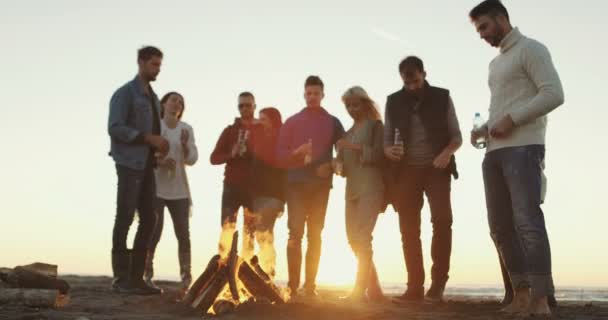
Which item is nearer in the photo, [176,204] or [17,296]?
[17,296]

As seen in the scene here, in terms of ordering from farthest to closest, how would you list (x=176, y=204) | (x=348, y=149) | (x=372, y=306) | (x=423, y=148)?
(x=176, y=204) < (x=348, y=149) < (x=423, y=148) < (x=372, y=306)

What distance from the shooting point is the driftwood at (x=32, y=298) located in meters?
5.20

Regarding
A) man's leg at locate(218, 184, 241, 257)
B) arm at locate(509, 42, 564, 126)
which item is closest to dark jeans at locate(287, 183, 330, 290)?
man's leg at locate(218, 184, 241, 257)

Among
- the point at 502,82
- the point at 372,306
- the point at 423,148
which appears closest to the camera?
the point at 502,82

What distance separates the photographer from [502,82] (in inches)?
199

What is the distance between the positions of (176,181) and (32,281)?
9.46 feet

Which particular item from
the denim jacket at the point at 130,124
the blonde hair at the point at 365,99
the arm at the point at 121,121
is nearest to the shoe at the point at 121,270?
the denim jacket at the point at 130,124

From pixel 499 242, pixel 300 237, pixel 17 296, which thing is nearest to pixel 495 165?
pixel 499 242

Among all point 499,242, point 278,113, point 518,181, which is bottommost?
point 499,242

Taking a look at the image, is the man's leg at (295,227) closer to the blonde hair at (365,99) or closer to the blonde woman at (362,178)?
the blonde woman at (362,178)

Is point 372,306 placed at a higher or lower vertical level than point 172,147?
lower

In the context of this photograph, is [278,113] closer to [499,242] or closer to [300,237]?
[300,237]

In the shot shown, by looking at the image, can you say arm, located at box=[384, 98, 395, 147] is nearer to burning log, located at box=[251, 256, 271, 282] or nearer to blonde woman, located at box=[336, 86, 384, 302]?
blonde woman, located at box=[336, 86, 384, 302]

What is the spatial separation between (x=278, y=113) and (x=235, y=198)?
126 centimetres
